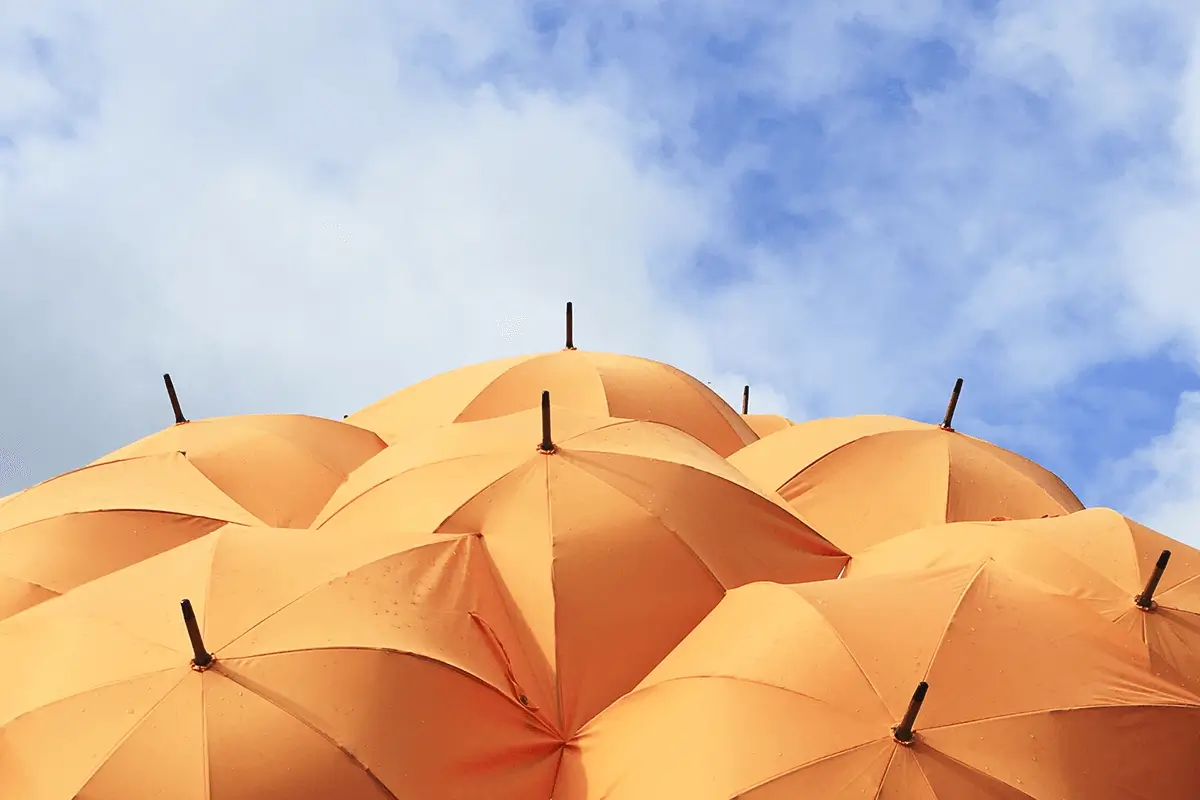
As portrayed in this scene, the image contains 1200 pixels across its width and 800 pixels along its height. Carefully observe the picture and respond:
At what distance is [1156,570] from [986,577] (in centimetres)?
97

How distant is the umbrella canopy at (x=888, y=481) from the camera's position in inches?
409

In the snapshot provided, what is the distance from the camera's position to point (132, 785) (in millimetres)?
5949

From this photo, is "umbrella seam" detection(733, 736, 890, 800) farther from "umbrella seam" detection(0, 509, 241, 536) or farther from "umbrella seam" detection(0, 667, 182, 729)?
"umbrella seam" detection(0, 509, 241, 536)

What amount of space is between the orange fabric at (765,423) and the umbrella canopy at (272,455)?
17.0 ft

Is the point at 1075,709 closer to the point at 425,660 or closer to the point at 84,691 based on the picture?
the point at 425,660

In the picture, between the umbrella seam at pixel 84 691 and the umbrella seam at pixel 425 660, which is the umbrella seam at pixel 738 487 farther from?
the umbrella seam at pixel 84 691

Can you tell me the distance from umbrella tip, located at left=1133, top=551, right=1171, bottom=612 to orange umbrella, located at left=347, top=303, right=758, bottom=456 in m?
5.09

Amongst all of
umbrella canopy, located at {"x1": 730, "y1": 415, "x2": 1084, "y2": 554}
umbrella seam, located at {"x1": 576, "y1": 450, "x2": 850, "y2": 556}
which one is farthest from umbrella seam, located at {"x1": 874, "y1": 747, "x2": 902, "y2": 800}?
umbrella canopy, located at {"x1": 730, "y1": 415, "x2": 1084, "y2": 554}

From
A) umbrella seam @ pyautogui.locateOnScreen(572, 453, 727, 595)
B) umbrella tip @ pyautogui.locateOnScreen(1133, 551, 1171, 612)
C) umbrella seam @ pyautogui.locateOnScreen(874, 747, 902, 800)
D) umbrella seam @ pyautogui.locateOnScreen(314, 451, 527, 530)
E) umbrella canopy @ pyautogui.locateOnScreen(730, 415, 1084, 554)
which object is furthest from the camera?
umbrella canopy @ pyautogui.locateOnScreen(730, 415, 1084, 554)

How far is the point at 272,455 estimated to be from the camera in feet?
36.3

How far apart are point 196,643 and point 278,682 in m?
0.46

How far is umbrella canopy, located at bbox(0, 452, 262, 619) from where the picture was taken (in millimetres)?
9258

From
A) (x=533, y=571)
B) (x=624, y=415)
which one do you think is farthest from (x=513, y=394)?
(x=533, y=571)

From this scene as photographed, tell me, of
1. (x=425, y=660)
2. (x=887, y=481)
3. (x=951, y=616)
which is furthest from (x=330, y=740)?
(x=887, y=481)
